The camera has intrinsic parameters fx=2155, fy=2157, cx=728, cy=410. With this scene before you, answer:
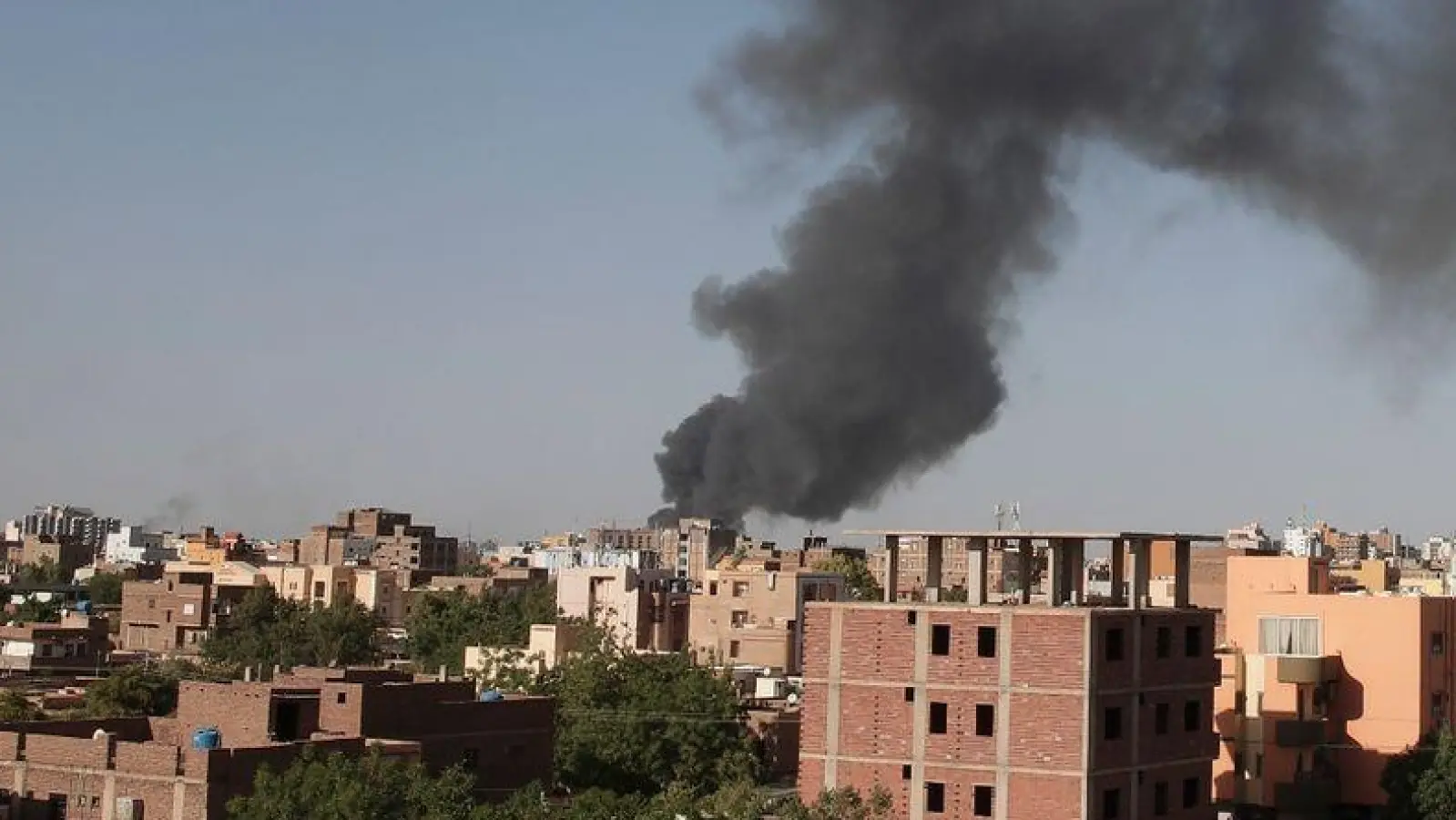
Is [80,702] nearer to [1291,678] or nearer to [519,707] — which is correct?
[519,707]

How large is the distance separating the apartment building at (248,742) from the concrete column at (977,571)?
9.83 metres

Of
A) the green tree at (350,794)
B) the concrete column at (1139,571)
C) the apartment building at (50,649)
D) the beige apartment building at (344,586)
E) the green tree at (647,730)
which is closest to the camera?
the green tree at (350,794)

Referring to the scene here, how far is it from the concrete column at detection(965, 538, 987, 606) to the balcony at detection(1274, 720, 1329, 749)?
1176cm

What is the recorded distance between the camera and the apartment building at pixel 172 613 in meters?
92.2

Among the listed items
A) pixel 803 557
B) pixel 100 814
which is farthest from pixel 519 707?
pixel 803 557

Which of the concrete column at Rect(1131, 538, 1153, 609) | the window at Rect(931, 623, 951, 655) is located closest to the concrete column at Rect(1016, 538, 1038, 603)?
the concrete column at Rect(1131, 538, 1153, 609)

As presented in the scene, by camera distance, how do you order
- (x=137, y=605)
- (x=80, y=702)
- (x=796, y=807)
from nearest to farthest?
1. (x=796, y=807)
2. (x=80, y=702)
3. (x=137, y=605)

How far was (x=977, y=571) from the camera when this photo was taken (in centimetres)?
3562

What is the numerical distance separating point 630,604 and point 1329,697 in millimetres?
43113

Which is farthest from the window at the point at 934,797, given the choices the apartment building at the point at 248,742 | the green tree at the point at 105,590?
the green tree at the point at 105,590

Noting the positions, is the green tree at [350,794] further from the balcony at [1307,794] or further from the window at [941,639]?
the balcony at [1307,794]

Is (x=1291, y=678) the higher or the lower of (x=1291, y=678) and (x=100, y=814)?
the higher

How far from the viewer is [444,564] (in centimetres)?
15750

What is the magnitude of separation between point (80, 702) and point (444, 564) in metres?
105
